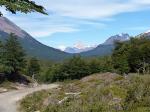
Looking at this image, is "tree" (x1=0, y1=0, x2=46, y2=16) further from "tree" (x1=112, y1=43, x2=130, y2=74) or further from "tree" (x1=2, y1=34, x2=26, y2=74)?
"tree" (x1=112, y1=43, x2=130, y2=74)

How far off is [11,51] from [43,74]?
1899 inches

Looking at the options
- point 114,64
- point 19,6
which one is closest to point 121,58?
point 114,64

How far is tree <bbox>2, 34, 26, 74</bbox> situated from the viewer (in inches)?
3807

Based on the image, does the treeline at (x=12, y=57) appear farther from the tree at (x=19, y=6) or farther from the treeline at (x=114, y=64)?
the tree at (x=19, y=6)

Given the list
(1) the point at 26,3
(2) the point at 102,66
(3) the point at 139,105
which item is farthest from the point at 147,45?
(1) the point at 26,3

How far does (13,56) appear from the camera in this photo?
97.2 m

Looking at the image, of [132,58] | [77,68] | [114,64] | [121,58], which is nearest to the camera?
[121,58]

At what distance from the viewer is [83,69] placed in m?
118

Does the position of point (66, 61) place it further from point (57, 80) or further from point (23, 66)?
point (23, 66)

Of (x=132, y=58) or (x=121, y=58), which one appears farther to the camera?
(x=132, y=58)

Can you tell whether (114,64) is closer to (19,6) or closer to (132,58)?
(132,58)

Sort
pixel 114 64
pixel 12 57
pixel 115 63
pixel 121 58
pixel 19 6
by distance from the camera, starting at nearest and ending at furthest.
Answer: pixel 19 6 → pixel 12 57 → pixel 121 58 → pixel 115 63 → pixel 114 64

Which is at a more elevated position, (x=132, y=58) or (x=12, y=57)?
(x=12, y=57)

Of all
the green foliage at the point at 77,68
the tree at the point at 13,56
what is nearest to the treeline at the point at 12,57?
the tree at the point at 13,56
